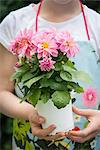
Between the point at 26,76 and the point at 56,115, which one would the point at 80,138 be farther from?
the point at 26,76

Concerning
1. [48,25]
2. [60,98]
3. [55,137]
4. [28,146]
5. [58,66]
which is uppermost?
[48,25]

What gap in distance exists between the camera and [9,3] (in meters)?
3.54

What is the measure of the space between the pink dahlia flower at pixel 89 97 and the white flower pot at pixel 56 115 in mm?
232

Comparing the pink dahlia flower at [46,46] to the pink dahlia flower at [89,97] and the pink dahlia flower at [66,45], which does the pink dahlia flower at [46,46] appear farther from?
the pink dahlia flower at [89,97]

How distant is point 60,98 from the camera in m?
1.85

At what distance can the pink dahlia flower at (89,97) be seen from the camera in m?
2.17

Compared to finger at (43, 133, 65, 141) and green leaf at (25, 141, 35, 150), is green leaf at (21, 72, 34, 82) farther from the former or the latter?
green leaf at (25, 141, 35, 150)

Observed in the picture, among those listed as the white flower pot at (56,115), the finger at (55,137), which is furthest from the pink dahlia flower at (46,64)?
the finger at (55,137)

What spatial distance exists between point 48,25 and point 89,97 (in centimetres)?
32

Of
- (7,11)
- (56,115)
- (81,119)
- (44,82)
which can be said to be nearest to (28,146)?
(81,119)

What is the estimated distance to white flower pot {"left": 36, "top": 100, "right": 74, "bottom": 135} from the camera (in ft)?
6.29

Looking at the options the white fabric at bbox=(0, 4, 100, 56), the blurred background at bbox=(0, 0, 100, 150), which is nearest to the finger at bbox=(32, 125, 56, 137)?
the white fabric at bbox=(0, 4, 100, 56)

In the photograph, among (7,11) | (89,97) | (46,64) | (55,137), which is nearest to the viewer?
(46,64)

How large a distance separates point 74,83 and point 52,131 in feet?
0.61
